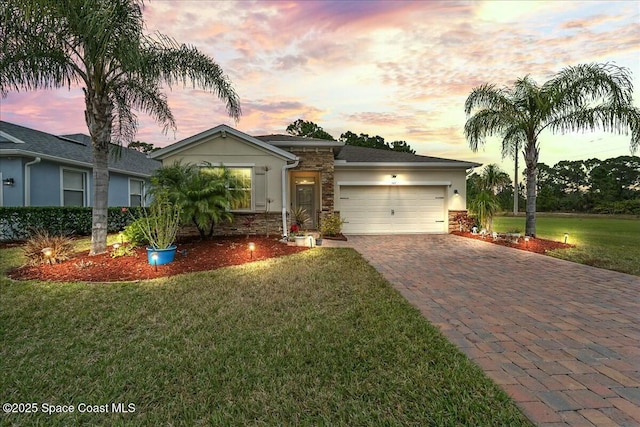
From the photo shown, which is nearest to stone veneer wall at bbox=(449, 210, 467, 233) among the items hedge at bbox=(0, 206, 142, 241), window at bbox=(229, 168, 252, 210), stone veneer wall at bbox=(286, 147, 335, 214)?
stone veneer wall at bbox=(286, 147, 335, 214)

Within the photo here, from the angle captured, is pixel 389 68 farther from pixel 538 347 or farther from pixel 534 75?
pixel 538 347

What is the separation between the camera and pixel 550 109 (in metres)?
10.0

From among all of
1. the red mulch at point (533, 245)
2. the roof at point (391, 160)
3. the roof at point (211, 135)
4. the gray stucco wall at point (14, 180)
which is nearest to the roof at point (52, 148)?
Result: the gray stucco wall at point (14, 180)

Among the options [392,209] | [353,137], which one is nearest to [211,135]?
[392,209]

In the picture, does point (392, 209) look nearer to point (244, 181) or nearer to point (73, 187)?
point (244, 181)

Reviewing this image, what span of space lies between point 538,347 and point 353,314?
6.40ft

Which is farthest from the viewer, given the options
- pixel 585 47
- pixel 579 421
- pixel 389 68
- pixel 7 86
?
pixel 389 68

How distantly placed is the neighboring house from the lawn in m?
7.11

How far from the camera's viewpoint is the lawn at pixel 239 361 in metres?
2.12

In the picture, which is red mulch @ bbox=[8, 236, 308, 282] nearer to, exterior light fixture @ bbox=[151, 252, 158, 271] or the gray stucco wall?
exterior light fixture @ bbox=[151, 252, 158, 271]

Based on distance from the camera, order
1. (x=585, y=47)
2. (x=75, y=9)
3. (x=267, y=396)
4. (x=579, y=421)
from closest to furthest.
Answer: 1. (x=579, y=421)
2. (x=267, y=396)
3. (x=75, y=9)
4. (x=585, y=47)

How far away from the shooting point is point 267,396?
2285 mm

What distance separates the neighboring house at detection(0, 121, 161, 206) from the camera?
10.4 m

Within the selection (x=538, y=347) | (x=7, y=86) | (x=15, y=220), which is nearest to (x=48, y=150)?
(x=15, y=220)
